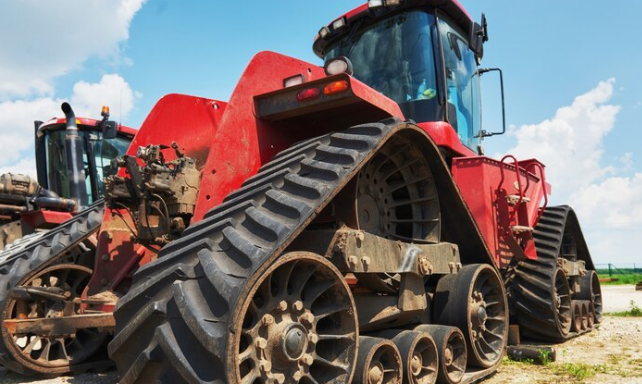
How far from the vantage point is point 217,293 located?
248 cm

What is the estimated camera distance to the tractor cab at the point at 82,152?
8.83 meters

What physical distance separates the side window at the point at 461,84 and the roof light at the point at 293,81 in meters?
2.27

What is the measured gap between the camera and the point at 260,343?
8.92 feet

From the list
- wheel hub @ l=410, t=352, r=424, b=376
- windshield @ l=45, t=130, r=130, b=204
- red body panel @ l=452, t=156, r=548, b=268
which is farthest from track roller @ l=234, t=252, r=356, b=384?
windshield @ l=45, t=130, r=130, b=204

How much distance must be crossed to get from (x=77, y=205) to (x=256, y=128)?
17.3 feet

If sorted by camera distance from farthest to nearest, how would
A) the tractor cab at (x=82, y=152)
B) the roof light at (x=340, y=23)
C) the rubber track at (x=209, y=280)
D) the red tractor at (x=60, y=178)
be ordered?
the tractor cab at (x=82, y=152)
the red tractor at (x=60, y=178)
the roof light at (x=340, y=23)
the rubber track at (x=209, y=280)

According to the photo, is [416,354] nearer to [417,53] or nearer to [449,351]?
[449,351]

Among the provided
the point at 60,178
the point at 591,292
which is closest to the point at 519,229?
the point at 591,292

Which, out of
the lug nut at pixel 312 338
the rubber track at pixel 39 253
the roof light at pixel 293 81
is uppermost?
the roof light at pixel 293 81

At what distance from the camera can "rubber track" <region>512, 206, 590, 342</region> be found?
6.32 meters

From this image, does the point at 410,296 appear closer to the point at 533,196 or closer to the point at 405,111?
the point at 405,111

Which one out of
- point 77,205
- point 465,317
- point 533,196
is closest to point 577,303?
point 533,196

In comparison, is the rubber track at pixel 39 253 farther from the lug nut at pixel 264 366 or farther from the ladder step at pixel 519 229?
the ladder step at pixel 519 229

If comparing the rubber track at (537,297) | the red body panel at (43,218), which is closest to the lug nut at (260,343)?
the rubber track at (537,297)
